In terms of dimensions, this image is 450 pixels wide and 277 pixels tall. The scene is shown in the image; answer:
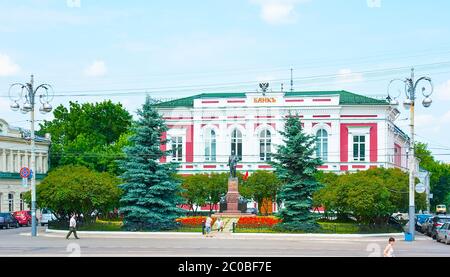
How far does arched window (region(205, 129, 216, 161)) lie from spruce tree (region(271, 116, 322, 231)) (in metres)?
30.5

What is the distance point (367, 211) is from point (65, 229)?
1985 centimetres

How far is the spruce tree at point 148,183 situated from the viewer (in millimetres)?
50375

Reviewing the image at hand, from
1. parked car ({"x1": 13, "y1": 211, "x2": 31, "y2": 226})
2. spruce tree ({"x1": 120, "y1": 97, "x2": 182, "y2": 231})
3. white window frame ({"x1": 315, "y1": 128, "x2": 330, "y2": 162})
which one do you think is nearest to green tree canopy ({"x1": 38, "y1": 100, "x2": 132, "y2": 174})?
parked car ({"x1": 13, "y1": 211, "x2": 31, "y2": 226})

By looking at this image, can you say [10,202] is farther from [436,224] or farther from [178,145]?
[436,224]

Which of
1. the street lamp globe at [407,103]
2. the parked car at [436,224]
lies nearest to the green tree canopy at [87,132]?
the parked car at [436,224]

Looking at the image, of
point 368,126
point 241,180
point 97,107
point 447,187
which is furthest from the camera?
point 447,187

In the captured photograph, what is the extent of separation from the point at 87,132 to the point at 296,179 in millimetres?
54426

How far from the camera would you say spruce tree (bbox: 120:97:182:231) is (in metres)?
50.4

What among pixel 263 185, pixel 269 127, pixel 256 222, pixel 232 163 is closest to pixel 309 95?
pixel 269 127

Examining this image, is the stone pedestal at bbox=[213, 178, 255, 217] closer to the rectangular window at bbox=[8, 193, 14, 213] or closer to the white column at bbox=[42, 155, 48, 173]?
the rectangular window at bbox=[8, 193, 14, 213]

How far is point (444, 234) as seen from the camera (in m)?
43.6

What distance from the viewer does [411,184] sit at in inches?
1827
